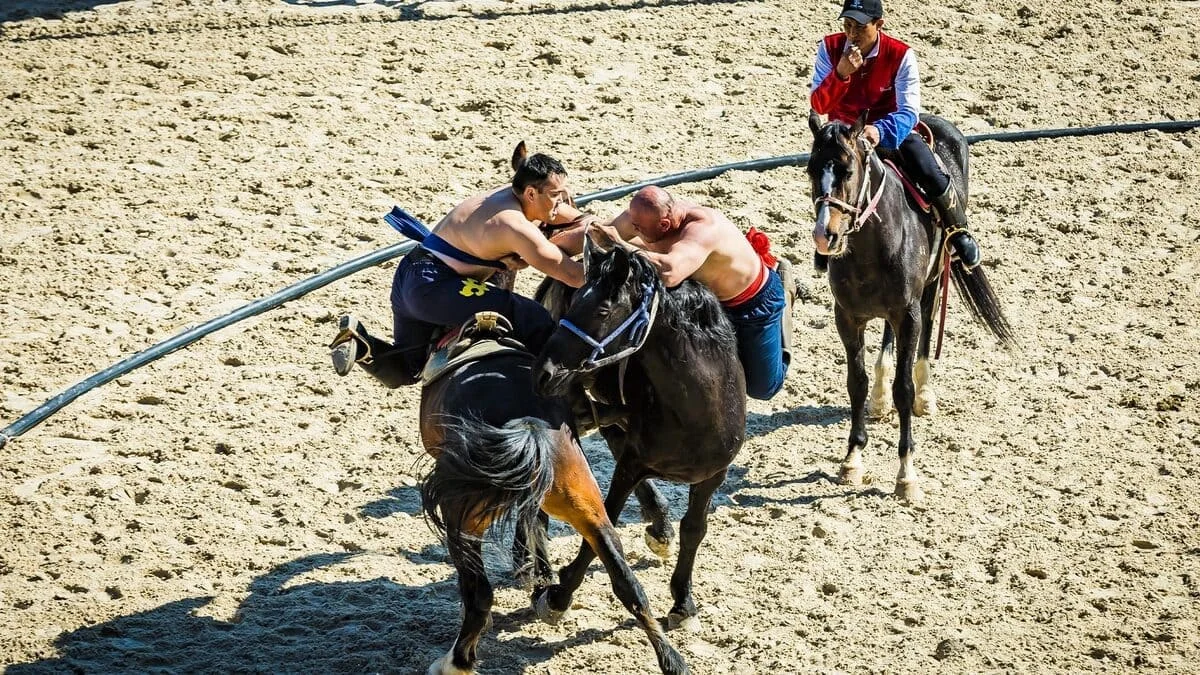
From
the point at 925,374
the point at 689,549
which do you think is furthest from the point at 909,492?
the point at 689,549

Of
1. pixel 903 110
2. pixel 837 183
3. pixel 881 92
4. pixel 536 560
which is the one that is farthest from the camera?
pixel 881 92

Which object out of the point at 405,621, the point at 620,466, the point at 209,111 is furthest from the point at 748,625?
the point at 209,111

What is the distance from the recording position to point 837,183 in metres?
6.55

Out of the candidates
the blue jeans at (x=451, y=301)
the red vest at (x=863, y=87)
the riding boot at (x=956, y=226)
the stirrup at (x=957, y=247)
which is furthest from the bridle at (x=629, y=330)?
the stirrup at (x=957, y=247)

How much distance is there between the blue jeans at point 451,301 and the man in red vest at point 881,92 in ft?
8.44

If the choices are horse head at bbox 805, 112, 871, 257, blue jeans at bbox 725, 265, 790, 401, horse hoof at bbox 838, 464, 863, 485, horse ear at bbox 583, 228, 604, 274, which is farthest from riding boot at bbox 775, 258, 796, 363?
horse hoof at bbox 838, 464, 863, 485

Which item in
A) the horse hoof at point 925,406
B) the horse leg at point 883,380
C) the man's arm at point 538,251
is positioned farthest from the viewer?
the horse leg at point 883,380

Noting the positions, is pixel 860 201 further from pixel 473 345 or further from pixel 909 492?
pixel 473 345

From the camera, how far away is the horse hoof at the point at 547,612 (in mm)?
5859

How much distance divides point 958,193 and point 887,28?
4466mm

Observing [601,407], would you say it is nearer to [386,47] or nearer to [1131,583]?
[1131,583]

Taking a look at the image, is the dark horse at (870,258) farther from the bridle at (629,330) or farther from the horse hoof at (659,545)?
the bridle at (629,330)

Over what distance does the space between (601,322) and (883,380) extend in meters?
3.59

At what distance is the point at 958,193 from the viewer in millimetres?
8062
